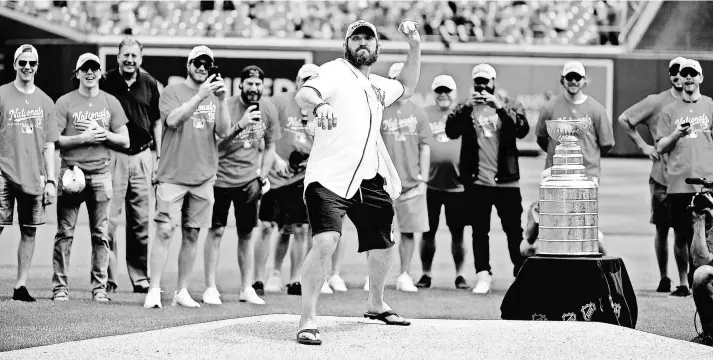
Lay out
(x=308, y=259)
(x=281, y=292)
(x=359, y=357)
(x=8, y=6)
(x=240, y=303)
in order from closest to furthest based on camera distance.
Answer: (x=359, y=357), (x=308, y=259), (x=240, y=303), (x=281, y=292), (x=8, y=6)

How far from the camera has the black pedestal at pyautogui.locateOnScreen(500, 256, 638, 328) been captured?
27.5ft

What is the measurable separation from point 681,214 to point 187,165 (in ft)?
16.7

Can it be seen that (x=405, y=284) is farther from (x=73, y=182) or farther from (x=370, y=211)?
(x=370, y=211)

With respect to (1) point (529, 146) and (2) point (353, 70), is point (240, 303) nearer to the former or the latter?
(2) point (353, 70)

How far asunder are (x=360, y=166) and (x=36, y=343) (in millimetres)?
2386

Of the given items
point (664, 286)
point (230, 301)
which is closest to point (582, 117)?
point (664, 286)

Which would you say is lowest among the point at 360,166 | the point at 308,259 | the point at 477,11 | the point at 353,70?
the point at 308,259

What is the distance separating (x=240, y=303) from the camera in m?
10.4

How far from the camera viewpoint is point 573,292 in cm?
845

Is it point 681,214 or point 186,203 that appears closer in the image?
point 186,203

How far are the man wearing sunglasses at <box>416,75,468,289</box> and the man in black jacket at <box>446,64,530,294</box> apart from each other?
13.8 inches

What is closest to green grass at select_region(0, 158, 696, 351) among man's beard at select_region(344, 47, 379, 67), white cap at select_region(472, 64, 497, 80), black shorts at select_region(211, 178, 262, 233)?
black shorts at select_region(211, 178, 262, 233)

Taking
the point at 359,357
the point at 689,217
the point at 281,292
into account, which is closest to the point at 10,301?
the point at 281,292

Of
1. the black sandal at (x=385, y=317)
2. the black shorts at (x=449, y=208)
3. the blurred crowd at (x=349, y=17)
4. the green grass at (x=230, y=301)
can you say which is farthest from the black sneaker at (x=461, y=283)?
the blurred crowd at (x=349, y=17)
